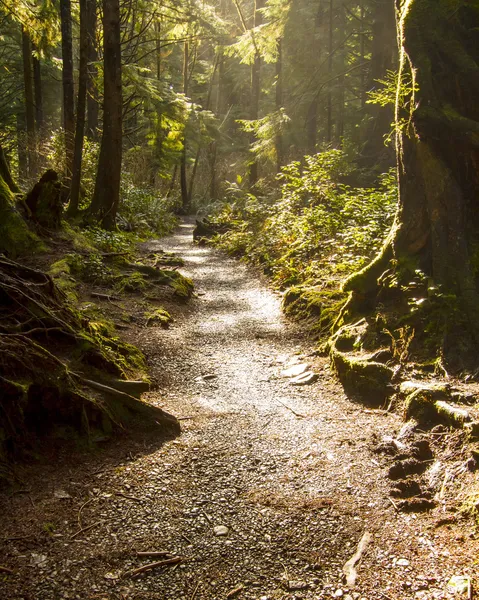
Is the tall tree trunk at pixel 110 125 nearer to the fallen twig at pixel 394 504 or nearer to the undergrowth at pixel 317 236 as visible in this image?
the undergrowth at pixel 317 236

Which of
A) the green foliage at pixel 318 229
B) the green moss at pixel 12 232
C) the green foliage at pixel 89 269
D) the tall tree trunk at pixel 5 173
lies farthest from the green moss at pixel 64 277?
the green foliage at pixel 318 229

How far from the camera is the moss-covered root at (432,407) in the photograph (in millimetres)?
3859

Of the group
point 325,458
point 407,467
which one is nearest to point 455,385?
point 407,467

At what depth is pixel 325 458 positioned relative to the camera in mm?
4133

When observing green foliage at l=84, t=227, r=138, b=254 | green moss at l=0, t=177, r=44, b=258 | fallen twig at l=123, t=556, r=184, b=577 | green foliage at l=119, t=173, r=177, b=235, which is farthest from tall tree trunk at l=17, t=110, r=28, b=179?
fallen twig at l=123, t=556, r=184, b=577

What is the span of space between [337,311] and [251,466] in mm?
3525

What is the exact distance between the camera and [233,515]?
3.38m

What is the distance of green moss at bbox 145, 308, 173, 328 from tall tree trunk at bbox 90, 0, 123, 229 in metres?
5.79

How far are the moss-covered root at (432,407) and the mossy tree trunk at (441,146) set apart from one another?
109cm

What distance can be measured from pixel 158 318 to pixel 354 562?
5.31 meters

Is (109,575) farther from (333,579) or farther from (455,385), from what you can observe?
(455,385)

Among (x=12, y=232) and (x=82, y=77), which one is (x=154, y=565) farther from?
(x=82, y=77)

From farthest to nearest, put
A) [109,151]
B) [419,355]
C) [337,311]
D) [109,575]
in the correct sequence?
[109,151] < [337,311] < [419,355] < [109,575]

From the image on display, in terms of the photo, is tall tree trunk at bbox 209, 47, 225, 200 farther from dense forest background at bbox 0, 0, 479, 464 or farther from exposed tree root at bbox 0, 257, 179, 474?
exposed tree root at bbox 0, 257, 179, 474
